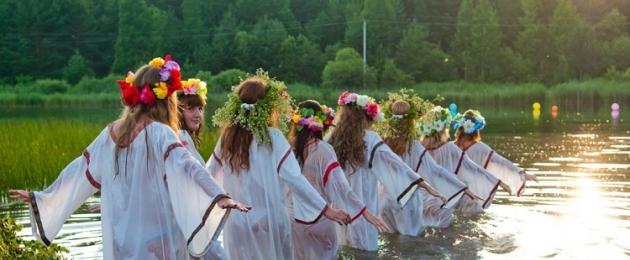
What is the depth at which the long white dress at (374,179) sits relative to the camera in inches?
475

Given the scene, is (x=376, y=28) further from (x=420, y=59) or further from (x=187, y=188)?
(x=187, y=188)

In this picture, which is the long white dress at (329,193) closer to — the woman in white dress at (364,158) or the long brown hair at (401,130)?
the woman in white dress at (364,158)

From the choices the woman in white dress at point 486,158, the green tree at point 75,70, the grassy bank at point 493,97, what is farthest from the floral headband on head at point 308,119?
the green tree at point 75,70

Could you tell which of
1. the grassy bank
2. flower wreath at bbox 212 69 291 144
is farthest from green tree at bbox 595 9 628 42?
flower wreath at bbox 212 69 291 144

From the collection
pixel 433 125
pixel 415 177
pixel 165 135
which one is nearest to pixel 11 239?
pixel 165 135

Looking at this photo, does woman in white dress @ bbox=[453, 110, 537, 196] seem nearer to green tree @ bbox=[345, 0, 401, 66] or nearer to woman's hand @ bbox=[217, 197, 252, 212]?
woman's hand @ bbox=[217, 197, 252, 212]

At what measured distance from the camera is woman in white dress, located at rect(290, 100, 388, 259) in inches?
422

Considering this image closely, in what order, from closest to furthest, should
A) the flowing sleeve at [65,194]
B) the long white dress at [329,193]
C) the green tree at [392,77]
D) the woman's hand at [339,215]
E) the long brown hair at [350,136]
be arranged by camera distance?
the flowing sleeve at [65,194], the woman's hand at [339,215], the long white dress at [329,193], the long brown hair at [350,136], the green tree at [392,77]

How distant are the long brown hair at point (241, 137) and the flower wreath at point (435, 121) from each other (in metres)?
5.11

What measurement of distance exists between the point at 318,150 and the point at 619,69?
3416 inches

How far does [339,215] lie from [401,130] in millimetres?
4588

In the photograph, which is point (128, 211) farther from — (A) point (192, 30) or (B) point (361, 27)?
(A) point (192, 30)

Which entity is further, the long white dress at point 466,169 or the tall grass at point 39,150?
the tall grass at point 39,150

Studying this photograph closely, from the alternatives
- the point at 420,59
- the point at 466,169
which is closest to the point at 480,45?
the point at 420,59
